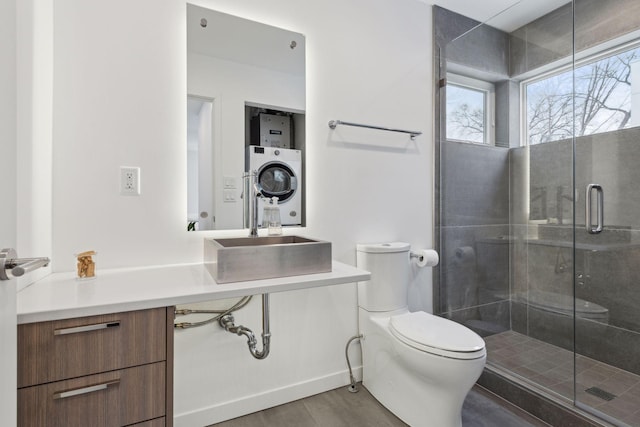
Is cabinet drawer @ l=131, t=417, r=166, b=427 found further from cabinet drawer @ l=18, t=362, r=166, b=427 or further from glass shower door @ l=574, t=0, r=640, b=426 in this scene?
glass shower door @ l=574, t=0, r=640, b=426

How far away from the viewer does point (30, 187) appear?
1.10 m

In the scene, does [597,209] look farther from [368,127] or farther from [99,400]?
[99,400]

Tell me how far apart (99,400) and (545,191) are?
8.43ft

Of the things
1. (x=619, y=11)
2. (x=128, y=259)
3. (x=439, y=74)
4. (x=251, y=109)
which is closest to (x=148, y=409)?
(x=128, y=259)

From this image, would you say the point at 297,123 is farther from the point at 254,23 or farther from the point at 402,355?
the point at 402,355

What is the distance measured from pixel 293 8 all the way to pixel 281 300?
156cm

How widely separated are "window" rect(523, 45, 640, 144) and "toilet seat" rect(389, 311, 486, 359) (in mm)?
1510

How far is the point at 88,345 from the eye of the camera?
844 mm

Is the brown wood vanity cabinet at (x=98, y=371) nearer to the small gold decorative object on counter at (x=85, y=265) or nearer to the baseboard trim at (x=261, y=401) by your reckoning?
the small gold decorative object on counter at (x=85, y=265)

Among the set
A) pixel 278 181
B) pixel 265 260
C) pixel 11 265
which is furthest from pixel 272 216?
pixel 11 265

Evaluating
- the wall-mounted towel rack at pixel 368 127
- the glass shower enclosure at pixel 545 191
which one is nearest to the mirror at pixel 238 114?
the wall-mounted towel rack at pixel 368 127

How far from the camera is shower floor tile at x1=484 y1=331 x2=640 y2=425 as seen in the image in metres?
1.57

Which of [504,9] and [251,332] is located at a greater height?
[504,9]

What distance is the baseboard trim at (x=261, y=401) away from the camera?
147cm
